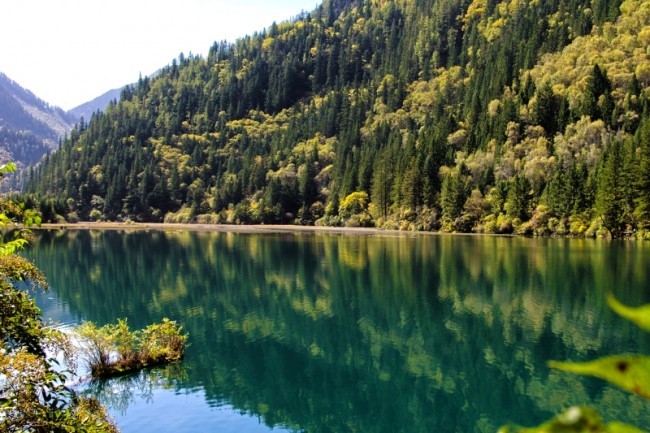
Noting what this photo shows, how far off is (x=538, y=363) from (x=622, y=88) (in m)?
104

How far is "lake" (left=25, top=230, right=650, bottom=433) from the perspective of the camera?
1961 cm

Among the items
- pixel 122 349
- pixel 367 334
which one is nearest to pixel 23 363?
pixel 122 349

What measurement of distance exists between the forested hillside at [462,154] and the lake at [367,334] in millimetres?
31864

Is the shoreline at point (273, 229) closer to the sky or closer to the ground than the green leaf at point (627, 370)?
closer to the ground

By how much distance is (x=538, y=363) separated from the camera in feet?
79.2

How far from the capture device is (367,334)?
Answer: 29859 mm

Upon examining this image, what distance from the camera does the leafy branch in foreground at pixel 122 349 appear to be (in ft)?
73.1

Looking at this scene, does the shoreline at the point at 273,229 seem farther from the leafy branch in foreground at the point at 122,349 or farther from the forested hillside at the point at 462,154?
the leafy branch in foreground at the point at 122,349

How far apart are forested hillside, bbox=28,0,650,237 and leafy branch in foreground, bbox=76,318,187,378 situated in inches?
2756

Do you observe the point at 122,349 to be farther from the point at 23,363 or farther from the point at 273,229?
the point at 273,229

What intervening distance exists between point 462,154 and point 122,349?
10499 centimetres

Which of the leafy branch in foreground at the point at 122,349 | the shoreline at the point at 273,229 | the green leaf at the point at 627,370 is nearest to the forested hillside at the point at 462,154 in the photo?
the shoreline at the point at 273,229

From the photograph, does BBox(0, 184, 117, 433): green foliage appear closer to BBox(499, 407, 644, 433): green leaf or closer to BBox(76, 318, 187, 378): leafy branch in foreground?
BBox(499, 407, 644, 433): green leaf

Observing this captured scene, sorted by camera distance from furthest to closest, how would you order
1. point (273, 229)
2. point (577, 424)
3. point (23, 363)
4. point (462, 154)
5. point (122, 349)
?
point (273, 229)
point (462, 154)
point (122, 349)
point (23, 363)
point (577, 424)
